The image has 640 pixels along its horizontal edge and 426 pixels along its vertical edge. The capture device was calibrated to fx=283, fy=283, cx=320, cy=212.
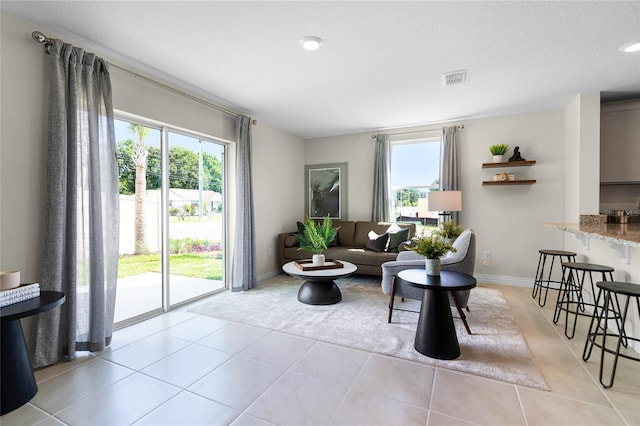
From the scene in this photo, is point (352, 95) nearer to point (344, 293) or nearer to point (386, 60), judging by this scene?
point (386, 60)

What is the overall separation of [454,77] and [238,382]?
3522mm

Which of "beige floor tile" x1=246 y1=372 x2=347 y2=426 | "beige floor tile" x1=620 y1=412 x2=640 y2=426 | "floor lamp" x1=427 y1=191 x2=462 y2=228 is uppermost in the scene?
"floor lamp" x1=427 y1=191 x2=462 y2=228

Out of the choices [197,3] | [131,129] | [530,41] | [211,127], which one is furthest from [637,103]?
[131,129]

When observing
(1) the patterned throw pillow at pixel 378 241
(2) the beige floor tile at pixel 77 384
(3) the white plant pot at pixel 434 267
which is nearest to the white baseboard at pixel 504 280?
(1) the patterned throw pillow at pixel 378 241

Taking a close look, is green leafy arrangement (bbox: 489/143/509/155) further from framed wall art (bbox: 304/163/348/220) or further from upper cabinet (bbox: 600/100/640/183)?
framed wall art (bbox: 304/163/348/220)

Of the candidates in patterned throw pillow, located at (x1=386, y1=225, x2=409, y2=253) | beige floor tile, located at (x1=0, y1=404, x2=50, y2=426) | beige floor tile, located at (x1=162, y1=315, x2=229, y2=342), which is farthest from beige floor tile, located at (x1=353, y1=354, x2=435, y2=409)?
patterned throw pillow, located at (x1=386, y1=225, x2=409, y2=253)

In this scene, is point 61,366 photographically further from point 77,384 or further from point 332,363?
point 332,363

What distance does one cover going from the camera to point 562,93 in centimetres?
358

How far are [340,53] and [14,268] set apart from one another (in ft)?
10.4

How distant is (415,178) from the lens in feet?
16.9

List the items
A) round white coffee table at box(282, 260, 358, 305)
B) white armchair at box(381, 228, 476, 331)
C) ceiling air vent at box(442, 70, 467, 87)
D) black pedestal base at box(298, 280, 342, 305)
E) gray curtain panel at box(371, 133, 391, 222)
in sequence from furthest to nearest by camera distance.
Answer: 1. gray curtain panel at box(371, 133, 391, 222)
2. black pedestal base at box(298, 280, 342, 305)
3. round white coffee table at box(282, 260, 358, 305)
4. ceiling air vent at box(442, 70, 467, 87)
5. white armchair at box(381, 228, 476, 331)

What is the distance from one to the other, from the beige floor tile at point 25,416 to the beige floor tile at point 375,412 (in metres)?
1.70

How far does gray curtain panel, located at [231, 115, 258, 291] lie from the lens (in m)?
4.14

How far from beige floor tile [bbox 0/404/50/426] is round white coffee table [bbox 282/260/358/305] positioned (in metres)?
2.25
